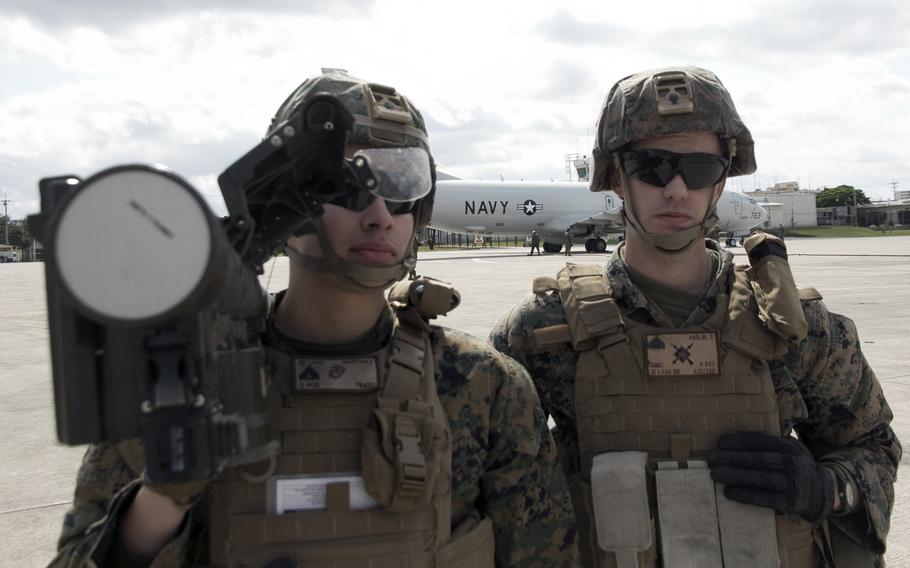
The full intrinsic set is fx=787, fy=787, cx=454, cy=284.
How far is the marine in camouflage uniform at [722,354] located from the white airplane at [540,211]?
33868 millimetres

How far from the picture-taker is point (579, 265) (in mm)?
3012

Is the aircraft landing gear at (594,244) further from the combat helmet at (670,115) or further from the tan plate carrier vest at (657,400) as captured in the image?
the tan plate carrier vest at (657,400)

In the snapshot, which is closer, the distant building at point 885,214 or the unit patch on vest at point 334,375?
the unit patch on vest at point 334,375

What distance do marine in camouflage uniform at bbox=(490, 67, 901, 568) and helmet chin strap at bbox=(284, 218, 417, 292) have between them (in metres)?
0.79

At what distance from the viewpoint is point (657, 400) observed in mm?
2566

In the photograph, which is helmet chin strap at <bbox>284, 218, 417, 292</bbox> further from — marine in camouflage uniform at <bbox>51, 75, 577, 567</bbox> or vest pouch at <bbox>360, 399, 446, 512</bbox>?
vest pouch at <bbox>360, 399, 446, 512</bbox>

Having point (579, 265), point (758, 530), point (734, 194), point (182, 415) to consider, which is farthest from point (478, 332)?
point (734, 194)

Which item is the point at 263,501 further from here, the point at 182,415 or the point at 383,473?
the point at 182,415

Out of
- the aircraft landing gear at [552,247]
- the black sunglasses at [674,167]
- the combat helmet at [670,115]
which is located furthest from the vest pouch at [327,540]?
the aircraft landing gear at [552,247]

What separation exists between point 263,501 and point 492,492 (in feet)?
2.09

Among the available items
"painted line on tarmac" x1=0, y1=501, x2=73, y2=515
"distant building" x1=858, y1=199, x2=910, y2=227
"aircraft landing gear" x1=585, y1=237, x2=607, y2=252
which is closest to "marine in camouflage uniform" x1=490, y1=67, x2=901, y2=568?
"painted line on tarmac" x1=0, y1=501, x2=73, y2=515

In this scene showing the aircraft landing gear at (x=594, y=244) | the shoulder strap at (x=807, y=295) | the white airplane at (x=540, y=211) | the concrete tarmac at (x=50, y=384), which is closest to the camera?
the shoulder strap at (x=807, y=295)

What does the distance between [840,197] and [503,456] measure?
426 ft

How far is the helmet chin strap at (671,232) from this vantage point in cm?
268
